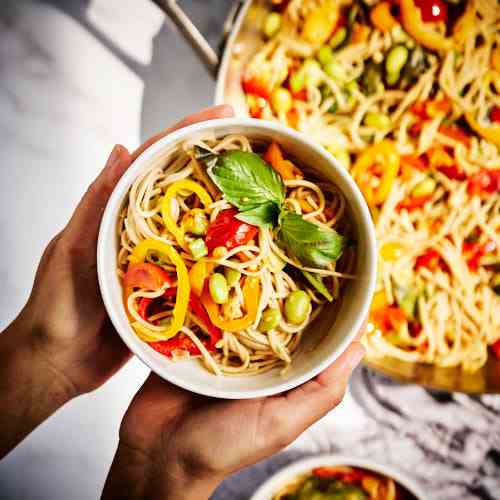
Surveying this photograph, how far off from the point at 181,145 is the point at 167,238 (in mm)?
198

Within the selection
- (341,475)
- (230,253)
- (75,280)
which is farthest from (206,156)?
(341,475)

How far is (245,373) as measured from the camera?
1.24m

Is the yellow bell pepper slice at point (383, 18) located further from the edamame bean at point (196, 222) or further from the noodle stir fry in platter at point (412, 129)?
the edamame bean at point (196, 222)

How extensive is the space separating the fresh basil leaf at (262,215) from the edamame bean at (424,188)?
2.70 ft

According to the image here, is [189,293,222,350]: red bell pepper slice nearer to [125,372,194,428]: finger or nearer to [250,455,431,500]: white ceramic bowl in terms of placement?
[125,372,194,428]: finger

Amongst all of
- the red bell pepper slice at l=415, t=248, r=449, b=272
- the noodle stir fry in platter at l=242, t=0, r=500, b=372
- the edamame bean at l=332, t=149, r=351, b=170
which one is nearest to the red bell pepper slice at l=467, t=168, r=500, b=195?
the noodle stir fry in platter at l=242, t=0, r=500, b=372

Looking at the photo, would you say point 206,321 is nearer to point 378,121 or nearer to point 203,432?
point 203,432

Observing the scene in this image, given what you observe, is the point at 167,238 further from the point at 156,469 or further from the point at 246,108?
the point at 246,108

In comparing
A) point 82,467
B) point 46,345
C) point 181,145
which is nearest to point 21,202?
point 46,345

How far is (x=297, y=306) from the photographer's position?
3.93 feet

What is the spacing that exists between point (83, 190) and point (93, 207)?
2.30 feet

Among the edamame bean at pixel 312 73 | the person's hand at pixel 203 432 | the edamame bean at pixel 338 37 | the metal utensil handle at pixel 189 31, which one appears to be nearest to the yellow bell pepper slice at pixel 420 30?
the edamame bean at pixel 338 37

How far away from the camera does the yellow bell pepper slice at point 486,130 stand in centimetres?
181

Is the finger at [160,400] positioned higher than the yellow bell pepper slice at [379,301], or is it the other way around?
the finger at [160,400]
